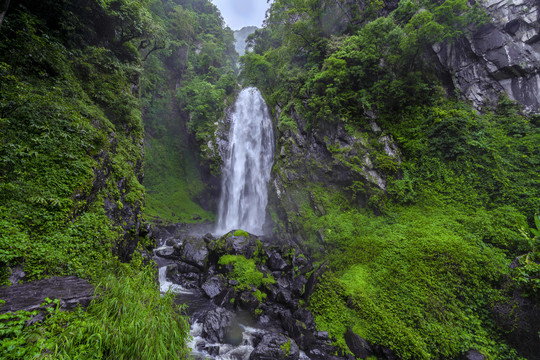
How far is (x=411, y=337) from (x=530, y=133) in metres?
10.3

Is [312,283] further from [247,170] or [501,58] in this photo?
[501,58]

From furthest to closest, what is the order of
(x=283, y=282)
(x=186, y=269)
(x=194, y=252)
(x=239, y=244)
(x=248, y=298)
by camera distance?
(x=194, y=252)
(x=239, y=244)
(x=186, y=269)
(x=283, y=282)
(x=248, y=298)

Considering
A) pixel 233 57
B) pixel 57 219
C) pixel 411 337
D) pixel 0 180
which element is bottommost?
pixel 411 337

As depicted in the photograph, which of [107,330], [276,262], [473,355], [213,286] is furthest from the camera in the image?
[276,262]

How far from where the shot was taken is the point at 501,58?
10.3 meters

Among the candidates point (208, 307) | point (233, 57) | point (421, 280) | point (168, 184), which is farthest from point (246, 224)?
point (233, 57)

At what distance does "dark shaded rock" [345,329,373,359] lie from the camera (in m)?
6.31

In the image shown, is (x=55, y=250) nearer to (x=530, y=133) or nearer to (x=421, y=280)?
(x=421, y=280)

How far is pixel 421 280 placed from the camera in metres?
7.10

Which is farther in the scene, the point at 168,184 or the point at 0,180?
the point at 168,184

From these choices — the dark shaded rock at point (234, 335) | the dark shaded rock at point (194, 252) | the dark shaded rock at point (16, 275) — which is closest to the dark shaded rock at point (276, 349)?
the dark shaded rock at point (234, 335)

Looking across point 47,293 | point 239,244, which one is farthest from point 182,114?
point 47,293

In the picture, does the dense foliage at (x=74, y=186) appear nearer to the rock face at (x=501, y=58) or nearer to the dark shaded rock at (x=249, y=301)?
the dark shaded rock at (x=249, y=301)

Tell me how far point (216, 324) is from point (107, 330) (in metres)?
5.15
